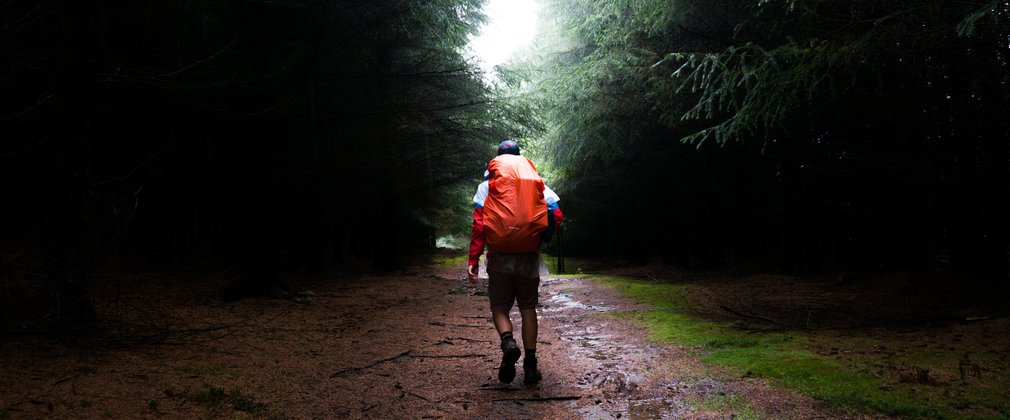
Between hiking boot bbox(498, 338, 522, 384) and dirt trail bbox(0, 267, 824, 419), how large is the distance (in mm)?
68

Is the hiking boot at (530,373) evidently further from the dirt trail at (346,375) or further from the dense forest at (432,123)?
the dense forest at (432,123)

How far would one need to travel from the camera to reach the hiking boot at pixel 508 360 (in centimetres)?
388

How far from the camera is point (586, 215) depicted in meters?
19.0

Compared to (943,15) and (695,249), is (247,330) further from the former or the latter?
(695,249)

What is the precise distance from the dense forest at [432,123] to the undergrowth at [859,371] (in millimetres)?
2306

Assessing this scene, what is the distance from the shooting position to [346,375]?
4.21 metres

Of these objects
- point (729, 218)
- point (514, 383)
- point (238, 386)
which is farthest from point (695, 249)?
point (238, 386)

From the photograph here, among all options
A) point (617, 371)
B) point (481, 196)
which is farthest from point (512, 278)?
point (617, 371)

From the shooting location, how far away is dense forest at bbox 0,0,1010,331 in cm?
386

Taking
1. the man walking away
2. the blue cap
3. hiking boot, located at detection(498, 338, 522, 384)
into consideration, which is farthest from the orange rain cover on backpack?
hiking boot, located at detection(498, 338, 522, 384)

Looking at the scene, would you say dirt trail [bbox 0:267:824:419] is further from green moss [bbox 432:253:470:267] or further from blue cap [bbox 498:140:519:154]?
green moss [bbox 432:253:470:267]

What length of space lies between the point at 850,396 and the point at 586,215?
1588cm

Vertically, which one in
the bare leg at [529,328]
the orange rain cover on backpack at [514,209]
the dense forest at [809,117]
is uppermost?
the dense forest at [809,117]

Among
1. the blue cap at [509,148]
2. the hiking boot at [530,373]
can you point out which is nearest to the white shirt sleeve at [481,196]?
the blue cap at [509,148]
